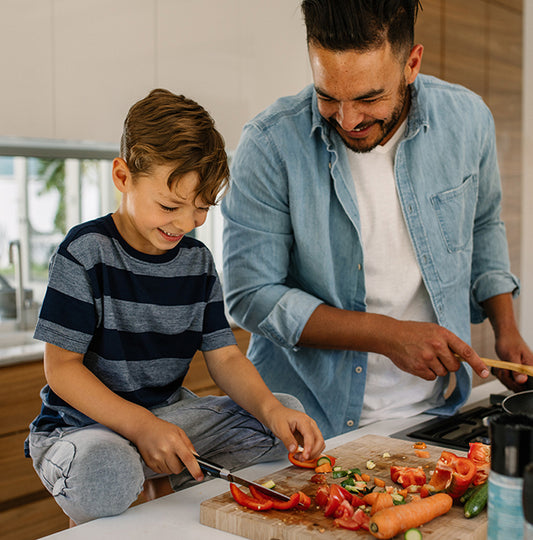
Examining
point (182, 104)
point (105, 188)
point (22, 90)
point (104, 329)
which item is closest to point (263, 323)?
Answer: point (104, 329)

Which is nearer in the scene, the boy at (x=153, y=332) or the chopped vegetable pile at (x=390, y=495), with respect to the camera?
the chopped vegetable pile at (x=390, y=495)

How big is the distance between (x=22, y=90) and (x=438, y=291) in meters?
1.66

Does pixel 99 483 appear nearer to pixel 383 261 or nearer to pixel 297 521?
pixel 297 521

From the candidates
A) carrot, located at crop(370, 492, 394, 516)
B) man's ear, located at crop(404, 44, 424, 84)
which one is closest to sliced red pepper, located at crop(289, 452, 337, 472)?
carrot, located at crop(370, 492, 394, 516)

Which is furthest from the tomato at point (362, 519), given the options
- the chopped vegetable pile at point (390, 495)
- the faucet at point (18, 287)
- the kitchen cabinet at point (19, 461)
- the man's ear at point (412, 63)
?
the faucet at point (18, 287)

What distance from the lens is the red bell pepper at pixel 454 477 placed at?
3.28ft

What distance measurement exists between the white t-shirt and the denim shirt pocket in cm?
10

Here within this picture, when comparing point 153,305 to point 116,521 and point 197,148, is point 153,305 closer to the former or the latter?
point 197,148

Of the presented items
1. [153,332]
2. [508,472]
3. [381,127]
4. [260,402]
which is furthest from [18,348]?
[508,472]

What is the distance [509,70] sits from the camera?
440 centimetres

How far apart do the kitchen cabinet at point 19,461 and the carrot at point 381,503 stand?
1.75m

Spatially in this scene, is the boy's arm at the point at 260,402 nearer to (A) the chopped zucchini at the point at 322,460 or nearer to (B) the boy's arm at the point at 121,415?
(A) the chopped zucchini at the point at 322,460

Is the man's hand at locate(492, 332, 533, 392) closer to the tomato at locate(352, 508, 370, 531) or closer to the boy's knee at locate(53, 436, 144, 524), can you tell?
the tomato at locate(352, 508, 370, 531)

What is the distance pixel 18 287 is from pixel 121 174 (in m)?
1.85
